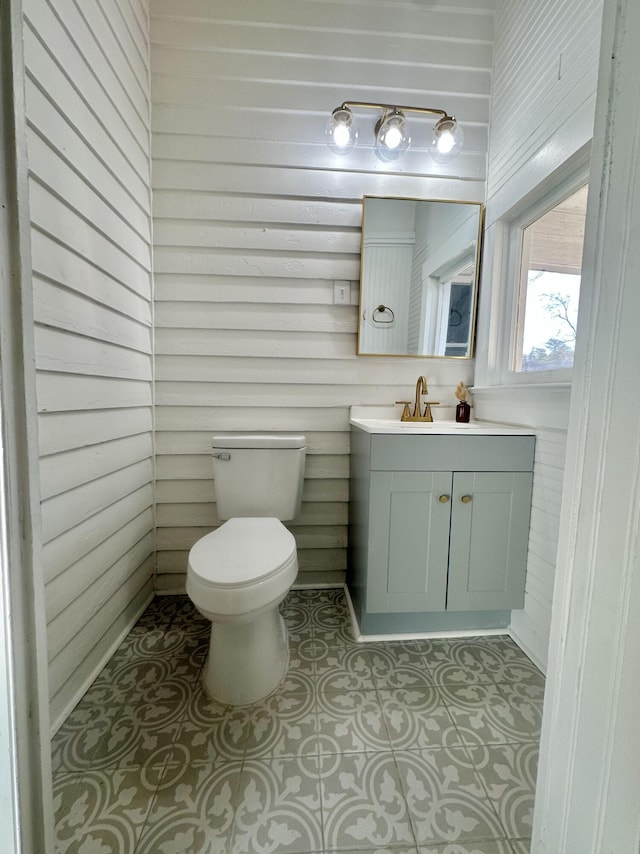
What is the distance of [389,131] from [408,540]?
68.7 inches

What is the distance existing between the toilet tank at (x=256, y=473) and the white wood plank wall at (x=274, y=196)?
0.17 metres

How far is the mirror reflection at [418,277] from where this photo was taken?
5.69ft

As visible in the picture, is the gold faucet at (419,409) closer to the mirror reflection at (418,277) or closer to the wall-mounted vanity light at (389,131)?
the mirror reflection at (418,277)

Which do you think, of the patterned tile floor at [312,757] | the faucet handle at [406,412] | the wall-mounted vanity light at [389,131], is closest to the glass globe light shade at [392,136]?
the wall-mounted vanity light at [389,131]

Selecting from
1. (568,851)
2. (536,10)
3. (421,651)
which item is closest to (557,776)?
(568,851)

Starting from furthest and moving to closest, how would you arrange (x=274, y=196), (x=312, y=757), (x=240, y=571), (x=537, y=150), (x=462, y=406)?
(x=462, y=406) < (x=274, y=196) < (x=537, y=150) < (x=240, y=571) < (x=312, y=757)

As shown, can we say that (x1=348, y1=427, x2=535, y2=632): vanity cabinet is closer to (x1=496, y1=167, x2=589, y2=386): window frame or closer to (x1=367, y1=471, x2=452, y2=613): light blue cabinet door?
(x1=367, y1=471, x2=452, y2=613): light blue cabinet door

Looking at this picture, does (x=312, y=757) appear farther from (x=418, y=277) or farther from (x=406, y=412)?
(x=418, y=277)

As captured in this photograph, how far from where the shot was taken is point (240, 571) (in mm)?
1129

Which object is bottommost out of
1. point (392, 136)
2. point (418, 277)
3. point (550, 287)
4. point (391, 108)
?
point (550, 287)

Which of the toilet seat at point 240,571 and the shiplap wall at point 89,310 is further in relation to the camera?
the toilet seat at point 240,571

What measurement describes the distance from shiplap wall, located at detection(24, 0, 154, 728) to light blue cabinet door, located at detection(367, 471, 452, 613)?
0.99 metres

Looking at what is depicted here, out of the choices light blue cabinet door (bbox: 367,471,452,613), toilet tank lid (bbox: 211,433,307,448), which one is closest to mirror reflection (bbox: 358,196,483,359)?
toilet tank lid (bbox: 211,433,307,448)

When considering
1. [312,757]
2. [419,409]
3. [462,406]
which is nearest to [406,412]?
[419,409]
